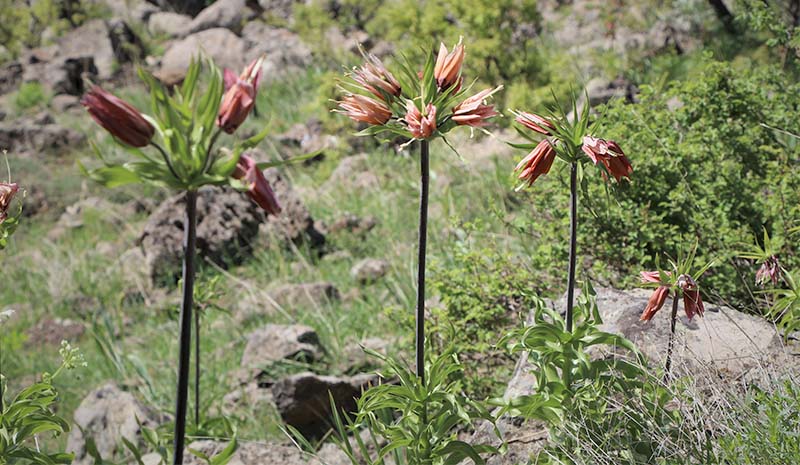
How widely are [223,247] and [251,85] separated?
15.3 ft

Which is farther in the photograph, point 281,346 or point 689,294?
point 281,346

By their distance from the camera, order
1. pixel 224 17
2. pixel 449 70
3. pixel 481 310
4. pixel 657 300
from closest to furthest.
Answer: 1. pixel 449 70
2. pixel 657 300
3. pixel 481 310
4. pixel 224 17

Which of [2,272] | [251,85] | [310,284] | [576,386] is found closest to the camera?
[251,85]

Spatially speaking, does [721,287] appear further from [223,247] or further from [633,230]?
[223,247]

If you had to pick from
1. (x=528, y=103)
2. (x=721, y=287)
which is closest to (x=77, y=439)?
(x=721, y=287)

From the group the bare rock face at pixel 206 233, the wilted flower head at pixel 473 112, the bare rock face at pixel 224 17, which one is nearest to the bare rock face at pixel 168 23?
the bare rock face at pixel 224 17

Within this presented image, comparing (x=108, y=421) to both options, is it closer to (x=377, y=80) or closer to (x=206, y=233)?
(x=206, y=233)

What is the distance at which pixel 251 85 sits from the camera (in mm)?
1312

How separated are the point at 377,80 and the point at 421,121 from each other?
19cm

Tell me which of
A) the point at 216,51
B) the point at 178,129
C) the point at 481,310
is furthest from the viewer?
the point at 216,51

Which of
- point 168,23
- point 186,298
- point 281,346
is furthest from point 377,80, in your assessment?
point 168,23

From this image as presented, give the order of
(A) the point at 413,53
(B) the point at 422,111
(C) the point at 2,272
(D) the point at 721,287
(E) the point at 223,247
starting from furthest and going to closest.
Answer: (A) the point at 413,53, (C) the point at 2,272, (E) the point at 223,247, (D) the point at 721,287, (B) the point at 422,111

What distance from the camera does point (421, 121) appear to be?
1.67m

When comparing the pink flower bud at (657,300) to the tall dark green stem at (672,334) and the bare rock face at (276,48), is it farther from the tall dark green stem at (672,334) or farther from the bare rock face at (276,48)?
the bare rock face at (276,48)
